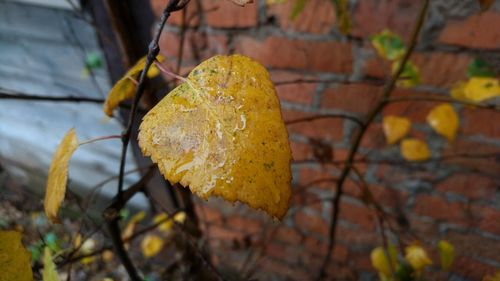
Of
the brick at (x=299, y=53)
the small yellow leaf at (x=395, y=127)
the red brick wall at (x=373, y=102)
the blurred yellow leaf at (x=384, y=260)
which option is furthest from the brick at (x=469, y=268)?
the brick at (x=299, y=53)

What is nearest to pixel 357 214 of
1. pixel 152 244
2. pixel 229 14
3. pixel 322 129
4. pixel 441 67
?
pixel 322 129

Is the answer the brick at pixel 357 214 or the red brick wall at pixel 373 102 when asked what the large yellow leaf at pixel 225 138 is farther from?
the brick at pixel 357 214

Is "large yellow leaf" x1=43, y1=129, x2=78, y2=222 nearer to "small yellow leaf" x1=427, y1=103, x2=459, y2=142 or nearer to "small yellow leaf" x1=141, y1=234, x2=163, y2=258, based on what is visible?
"small yellow leaf" x1=427, y1=103, x2=459, y2=142

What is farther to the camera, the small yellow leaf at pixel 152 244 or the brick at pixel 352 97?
the small yellow leaf at pixel 152 244

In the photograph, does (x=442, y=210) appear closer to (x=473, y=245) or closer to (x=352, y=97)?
(x=473, y=245)

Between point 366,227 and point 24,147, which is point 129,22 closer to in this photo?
point 366,227

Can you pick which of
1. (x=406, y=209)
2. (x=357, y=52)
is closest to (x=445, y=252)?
(x=406, y=209)
